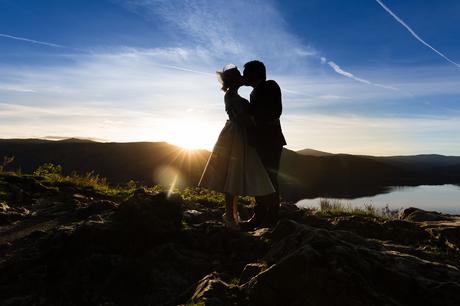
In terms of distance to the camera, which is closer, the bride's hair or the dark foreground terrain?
the dark foreground terrain

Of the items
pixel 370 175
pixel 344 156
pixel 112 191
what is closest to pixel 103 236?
pixel 112 191

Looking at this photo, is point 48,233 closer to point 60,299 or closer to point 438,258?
point 60,299

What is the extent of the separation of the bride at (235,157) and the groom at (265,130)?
15 cm

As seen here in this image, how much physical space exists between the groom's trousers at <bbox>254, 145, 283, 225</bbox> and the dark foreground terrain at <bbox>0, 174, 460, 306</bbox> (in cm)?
75

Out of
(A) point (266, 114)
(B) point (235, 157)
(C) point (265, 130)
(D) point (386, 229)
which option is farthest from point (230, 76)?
(D) point (386, 229)

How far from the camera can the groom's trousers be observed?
755cm

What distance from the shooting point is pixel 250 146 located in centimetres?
749

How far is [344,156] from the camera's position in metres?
152

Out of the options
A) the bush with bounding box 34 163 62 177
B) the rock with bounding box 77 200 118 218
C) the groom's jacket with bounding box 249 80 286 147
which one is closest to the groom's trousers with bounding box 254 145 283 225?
the groom's jacket with bounding box 249 80 286 147

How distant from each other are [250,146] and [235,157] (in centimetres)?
35

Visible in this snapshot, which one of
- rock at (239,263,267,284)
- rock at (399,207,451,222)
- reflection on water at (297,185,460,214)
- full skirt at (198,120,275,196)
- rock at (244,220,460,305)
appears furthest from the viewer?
reflection on water at (297,185,460,214)

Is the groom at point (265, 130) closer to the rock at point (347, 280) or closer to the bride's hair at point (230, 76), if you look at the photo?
the bride's hair at point (230, 76)

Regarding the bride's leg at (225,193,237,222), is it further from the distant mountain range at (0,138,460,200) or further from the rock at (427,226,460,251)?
the distant mountain range at (0,138,460,200)

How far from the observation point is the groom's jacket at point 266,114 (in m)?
7.18
